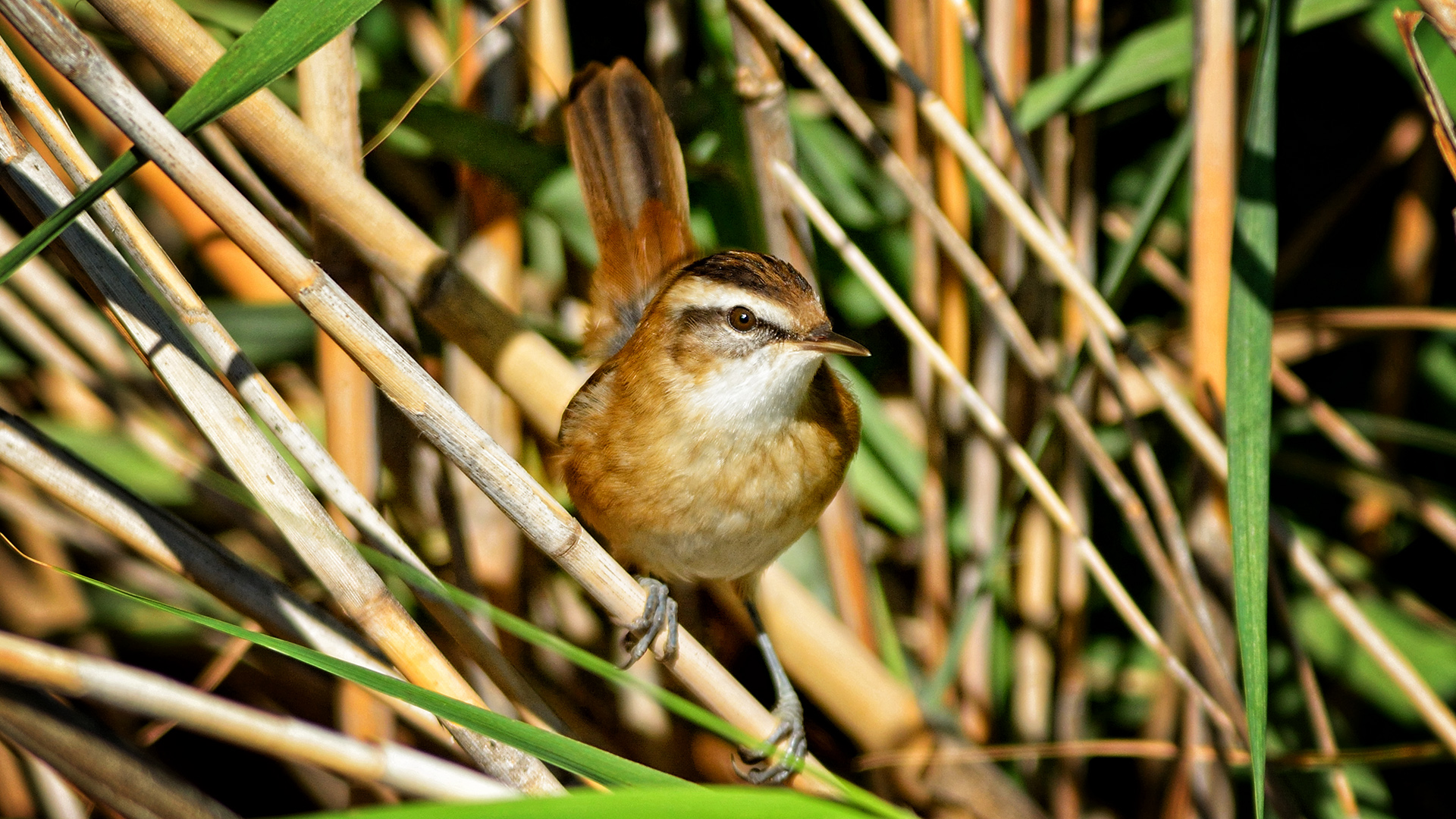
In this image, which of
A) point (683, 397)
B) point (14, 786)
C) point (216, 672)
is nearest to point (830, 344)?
point (683, 397)

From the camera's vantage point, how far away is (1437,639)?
76.0 inches

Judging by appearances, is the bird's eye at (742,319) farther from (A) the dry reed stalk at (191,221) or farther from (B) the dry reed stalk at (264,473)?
(A) the dry reed stalk at (191,221)

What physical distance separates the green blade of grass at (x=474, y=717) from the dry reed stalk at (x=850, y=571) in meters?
0.86

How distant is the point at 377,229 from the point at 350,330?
1.24ft

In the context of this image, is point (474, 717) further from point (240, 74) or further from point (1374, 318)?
point (1374, 318)

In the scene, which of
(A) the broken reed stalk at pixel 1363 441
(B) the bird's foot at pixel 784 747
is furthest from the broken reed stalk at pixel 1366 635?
(B) the bird's foot at pixel 784 747

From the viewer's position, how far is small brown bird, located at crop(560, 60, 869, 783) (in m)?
1.46

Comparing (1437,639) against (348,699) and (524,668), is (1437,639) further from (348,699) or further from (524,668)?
(348,699)

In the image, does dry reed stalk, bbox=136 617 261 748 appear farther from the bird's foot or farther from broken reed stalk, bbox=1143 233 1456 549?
broken reed stalk, bbox=1143 233 1456 549

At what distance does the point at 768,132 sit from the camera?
164 cm

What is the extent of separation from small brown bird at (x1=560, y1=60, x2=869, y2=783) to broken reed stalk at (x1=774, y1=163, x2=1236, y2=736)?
0.15m

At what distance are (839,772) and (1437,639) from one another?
3.66 ft

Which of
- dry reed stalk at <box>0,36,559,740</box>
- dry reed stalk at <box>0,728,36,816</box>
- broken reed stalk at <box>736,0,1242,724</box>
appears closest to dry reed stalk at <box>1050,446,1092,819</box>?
broken reed stalk at <box>736,0,1242,724</box>

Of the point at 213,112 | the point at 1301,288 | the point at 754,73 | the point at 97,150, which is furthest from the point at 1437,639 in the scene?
the point at 97,150
